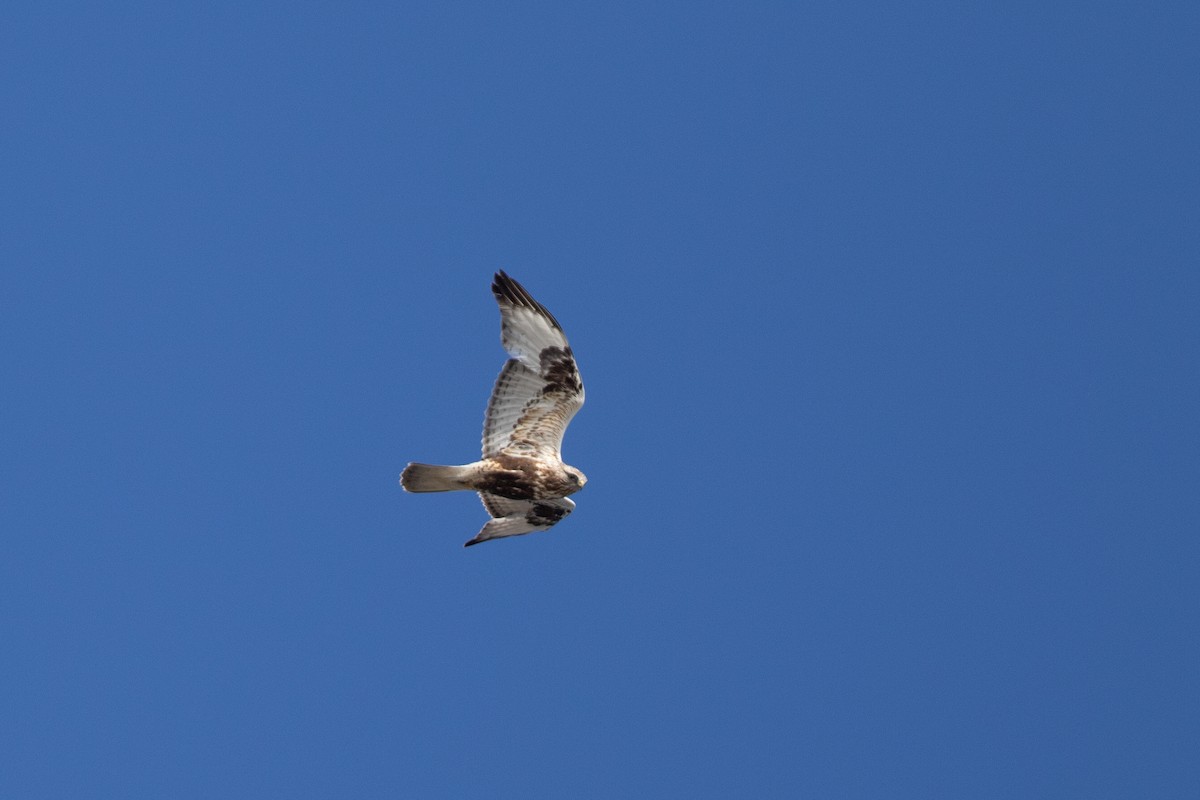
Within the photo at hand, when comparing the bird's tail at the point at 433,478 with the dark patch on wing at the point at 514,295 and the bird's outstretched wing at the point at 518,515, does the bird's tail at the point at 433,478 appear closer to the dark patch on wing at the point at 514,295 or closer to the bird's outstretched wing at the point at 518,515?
the bird's outstretched wing at the point at 518,515

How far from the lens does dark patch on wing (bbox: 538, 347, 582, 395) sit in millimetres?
17500

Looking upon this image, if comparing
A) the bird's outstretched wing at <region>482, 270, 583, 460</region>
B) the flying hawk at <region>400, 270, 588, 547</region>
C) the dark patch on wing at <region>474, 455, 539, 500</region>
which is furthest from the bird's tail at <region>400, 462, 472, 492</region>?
the bird's outstretched wing at <region>482, 270, 583, 460</region>

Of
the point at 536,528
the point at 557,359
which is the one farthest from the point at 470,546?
the point at 557,359

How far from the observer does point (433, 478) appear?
17.3m

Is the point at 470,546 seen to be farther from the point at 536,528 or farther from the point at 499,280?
the point at 499,280

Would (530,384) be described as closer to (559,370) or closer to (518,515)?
(559,370)

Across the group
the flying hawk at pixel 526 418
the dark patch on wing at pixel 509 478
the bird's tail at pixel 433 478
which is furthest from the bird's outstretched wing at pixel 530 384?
the bird's tail at pixel 433 478

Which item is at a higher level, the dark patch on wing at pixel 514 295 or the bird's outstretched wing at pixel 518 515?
the dark patch on wing at pixel 514 295

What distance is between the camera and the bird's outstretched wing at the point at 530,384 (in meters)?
17.4

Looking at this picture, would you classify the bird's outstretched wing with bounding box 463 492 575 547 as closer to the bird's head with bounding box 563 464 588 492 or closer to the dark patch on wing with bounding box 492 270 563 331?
the bird's head with bounding box 563 464 588 492

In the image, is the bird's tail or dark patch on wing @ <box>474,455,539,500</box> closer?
the bird's tail

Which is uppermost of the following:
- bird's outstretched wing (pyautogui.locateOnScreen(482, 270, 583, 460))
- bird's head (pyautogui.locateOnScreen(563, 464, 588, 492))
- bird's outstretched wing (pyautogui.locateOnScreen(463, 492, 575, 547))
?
bird's outstretched wing (pyautogui.locateOnScreen(482, 270, 583, 460))

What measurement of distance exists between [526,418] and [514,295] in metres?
1.24

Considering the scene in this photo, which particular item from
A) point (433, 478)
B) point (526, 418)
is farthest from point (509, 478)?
point (433, 478)
